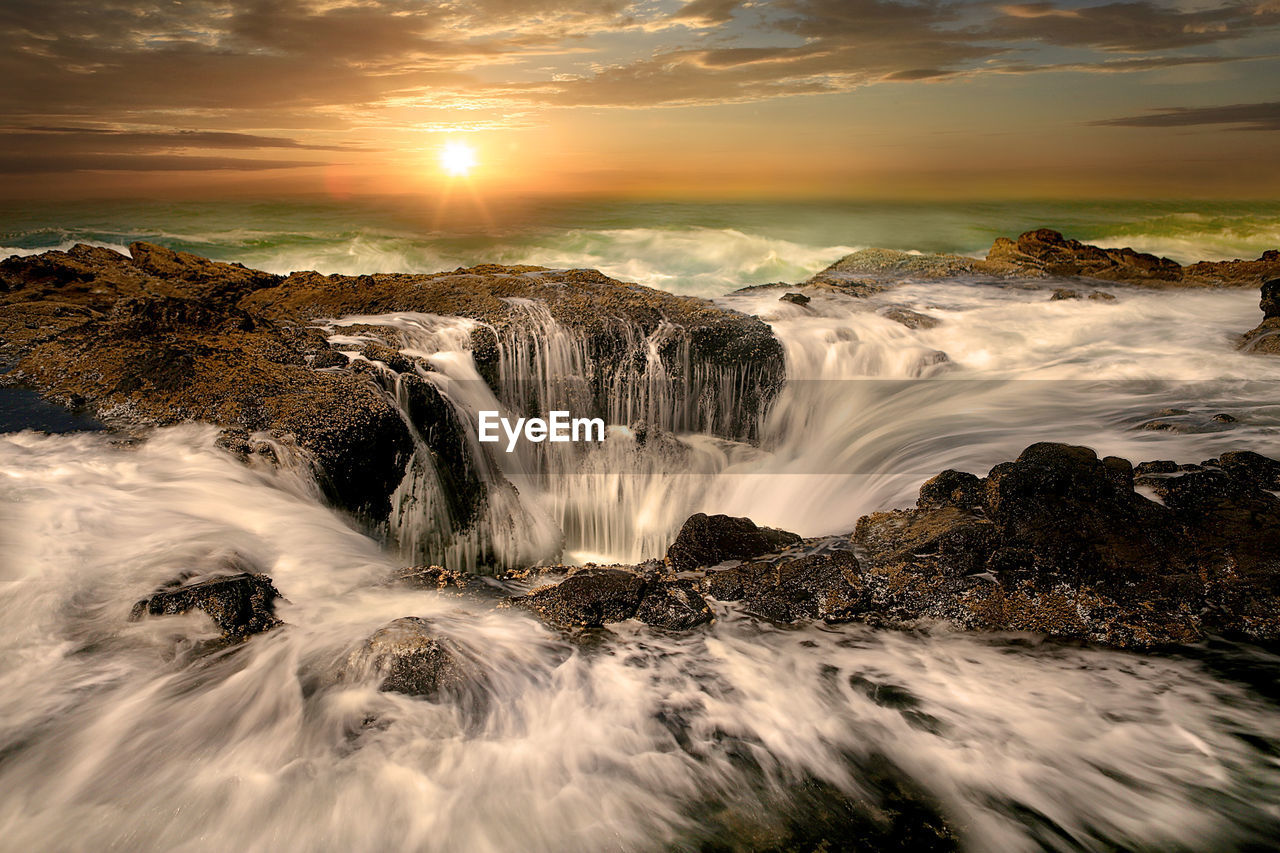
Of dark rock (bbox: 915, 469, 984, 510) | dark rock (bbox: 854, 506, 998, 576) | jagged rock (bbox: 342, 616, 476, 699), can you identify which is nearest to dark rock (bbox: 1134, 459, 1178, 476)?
dark rock (bbox: 915, 469, 984, 510)

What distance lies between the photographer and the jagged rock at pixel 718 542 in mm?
5098

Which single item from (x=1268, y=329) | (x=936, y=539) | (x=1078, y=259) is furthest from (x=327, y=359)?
(x=1078, y=259)

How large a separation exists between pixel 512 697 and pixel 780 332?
23.7ft

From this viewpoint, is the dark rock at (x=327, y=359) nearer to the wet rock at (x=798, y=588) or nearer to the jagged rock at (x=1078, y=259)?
the wet rock at (x=798, y=588)

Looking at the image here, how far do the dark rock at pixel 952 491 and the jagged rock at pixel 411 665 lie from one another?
332 cm

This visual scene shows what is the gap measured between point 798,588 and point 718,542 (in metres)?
0.75

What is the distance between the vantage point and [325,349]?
718cm

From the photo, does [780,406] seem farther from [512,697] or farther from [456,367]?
[512,697]

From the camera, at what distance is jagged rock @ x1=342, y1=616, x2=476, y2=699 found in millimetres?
3611

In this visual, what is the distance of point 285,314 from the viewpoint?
338 inches

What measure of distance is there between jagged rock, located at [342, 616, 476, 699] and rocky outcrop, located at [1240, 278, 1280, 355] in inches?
435

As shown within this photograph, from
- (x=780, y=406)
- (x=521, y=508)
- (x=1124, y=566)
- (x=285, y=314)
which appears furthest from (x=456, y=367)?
(x=1124, y=566)

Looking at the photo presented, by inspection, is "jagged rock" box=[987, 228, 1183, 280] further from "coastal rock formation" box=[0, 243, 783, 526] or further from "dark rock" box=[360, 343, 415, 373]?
"dark rock" box=[360, 343, 415, 373]

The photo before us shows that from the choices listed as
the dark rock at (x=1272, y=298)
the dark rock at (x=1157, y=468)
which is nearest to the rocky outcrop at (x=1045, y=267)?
the dark rock at (x=1272, y=298)
